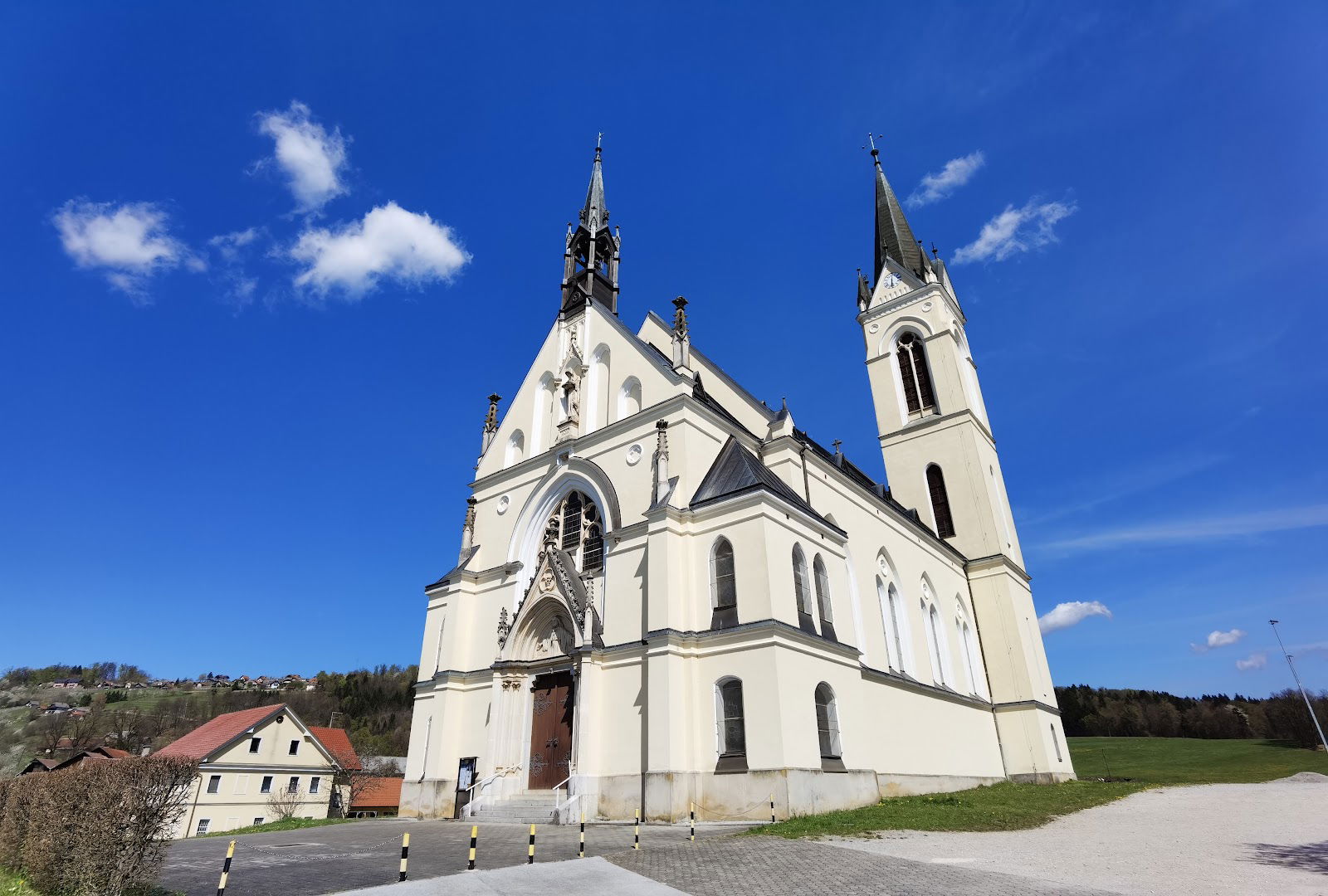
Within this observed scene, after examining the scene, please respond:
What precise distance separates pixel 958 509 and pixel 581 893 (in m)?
33.1

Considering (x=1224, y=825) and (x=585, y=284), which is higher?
(x=585, y=284)

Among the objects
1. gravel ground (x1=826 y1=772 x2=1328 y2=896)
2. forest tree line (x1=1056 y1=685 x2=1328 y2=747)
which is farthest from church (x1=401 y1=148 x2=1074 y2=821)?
forest tree line (x1=1056 y1=685 x2=1328 y2=747)

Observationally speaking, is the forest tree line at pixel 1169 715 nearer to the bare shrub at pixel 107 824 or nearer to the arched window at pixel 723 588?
the arched window at pixel 723 588

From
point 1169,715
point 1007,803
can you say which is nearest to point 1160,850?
point 1007,803

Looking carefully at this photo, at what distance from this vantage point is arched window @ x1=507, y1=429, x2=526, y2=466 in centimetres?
2692

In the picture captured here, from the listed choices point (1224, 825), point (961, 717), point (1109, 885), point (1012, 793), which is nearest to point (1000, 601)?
point (961, 717)

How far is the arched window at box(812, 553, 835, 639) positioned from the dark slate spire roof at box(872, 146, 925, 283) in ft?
95.7

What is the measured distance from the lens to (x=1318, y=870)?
9367 mm

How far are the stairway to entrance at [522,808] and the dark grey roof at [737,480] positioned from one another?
355 inches

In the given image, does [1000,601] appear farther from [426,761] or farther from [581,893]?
[581,893]

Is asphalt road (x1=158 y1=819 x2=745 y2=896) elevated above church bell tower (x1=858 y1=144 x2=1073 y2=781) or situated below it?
below

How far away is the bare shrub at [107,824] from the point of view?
7.64 meters

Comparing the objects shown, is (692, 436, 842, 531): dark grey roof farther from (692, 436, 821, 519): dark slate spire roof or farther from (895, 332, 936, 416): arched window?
(895, 332, 936, 416): arched window

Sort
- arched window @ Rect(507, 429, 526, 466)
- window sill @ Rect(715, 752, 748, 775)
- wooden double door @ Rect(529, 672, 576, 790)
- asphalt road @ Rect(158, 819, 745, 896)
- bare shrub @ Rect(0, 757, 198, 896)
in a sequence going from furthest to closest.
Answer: arched window @ Rect(507, 429, 526, 466) → wooden double door @ Rect(529, 672, 576, 790) → window sill @ Rect(715, 752, 748, 775) → asphalt road @ Rect(158, 819, 745, 896) → bare shrub @ Rect(0, 757, 198, 896)
